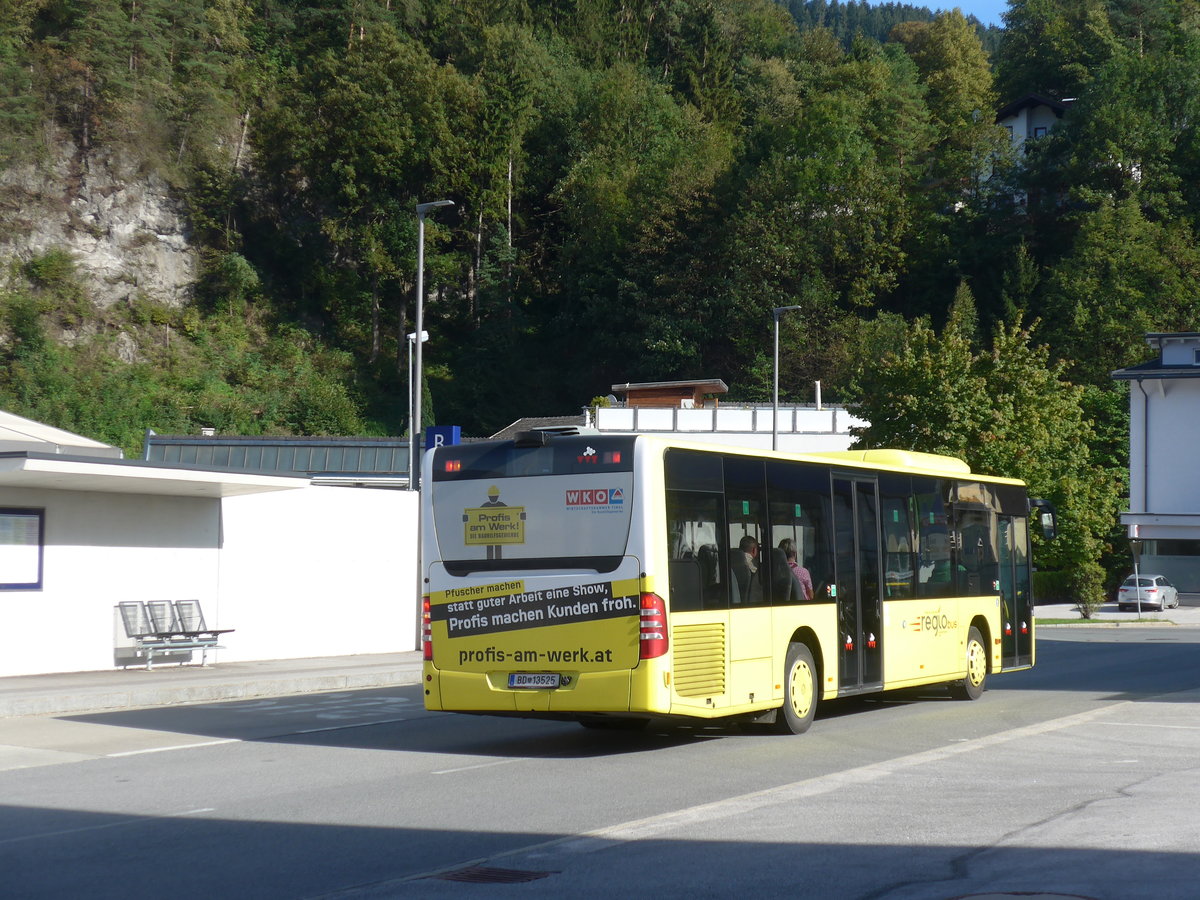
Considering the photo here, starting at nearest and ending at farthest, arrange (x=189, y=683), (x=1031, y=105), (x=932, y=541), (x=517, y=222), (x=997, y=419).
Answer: (x=932, y=541), (x=189, y=683), (x=997, y=419), (x=517, y=222), (x=1031, y=105)

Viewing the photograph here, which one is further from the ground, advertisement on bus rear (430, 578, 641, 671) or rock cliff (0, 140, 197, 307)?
rock cliff (0, 140, 197, 307)

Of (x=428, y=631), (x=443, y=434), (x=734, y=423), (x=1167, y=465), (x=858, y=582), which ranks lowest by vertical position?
(x=428, y=631)

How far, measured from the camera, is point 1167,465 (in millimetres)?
62031

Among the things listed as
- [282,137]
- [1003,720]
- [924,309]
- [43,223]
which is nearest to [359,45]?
[282,137]

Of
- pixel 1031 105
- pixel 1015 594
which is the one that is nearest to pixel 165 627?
pixel 1015 594

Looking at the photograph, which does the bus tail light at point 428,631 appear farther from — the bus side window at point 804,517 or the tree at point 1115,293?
the tree at point 1115,293

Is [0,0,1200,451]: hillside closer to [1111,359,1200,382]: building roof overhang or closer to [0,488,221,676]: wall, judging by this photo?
[1111,359,1200,382]: building roof overhang

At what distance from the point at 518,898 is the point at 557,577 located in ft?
18.1

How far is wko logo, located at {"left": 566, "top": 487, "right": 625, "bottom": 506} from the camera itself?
12.1m

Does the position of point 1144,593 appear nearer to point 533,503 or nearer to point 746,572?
point 746,572

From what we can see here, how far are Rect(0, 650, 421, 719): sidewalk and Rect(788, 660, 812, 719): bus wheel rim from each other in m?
8.12

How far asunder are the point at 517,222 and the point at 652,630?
7091cm

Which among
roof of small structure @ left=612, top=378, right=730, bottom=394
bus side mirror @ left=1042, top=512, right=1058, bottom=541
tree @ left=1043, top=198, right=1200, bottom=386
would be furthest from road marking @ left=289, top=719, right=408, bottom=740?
tree @ left=1043, top=198, right=1200, bottom=386

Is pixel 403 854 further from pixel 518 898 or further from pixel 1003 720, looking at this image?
pixel 1003 720
